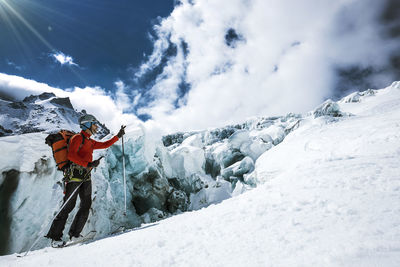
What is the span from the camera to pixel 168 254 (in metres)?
1.62

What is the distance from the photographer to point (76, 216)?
11.6 feet

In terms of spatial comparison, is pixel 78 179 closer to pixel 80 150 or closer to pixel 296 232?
pixel 80 150

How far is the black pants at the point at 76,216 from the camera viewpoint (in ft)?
10.8

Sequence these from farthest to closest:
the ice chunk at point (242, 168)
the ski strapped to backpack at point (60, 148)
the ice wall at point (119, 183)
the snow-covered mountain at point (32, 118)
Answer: the snow-covered mountain at point (32, 118) → the ice chunk at point (242, 168) → the ice wall at point (119, 183) → the ski strapped to backpack at point (60, 148)

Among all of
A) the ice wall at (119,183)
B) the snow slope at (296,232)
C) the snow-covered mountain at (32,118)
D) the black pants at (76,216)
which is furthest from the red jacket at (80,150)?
the snow-covered mountain at (32,118)

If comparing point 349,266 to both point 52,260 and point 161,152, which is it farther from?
point 161,152

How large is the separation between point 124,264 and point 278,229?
1.29m

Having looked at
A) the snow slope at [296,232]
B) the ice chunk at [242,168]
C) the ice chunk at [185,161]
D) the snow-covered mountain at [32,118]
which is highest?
the snow-covered mountain at [32,118]

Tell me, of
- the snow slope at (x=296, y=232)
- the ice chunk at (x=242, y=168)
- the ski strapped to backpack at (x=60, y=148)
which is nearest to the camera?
the snow slope at (x=296, y=232)

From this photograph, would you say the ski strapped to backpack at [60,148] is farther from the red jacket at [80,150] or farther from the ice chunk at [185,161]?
the ice chunk at [185,161]

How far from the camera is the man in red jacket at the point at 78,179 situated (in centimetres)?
334

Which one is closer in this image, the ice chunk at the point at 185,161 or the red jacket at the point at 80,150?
the red jacket at the point at 80,150

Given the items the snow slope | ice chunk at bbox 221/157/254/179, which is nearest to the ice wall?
ice chunk at bbox 221/157/254/179

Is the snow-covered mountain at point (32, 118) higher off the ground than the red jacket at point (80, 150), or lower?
higher
